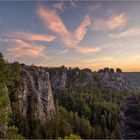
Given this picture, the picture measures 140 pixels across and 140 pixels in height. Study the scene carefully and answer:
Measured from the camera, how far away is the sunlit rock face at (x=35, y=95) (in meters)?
122

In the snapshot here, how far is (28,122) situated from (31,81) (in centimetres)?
2461

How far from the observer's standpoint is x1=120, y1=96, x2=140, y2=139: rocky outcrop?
2348 cm

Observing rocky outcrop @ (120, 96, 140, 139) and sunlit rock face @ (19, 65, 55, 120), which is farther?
sunlit rock face @ (19, 65, 55, 120)

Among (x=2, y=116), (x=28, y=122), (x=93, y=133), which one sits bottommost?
(x=93, y=133)

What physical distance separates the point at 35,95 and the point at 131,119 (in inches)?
4338

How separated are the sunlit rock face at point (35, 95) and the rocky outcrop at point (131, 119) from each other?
296 ft

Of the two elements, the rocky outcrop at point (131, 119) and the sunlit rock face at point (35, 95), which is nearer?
the rocky outcrop at point (131, 119)

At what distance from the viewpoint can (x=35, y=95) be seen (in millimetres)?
132500

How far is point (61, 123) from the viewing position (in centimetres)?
13625

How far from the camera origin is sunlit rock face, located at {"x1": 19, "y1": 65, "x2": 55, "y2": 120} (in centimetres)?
12175

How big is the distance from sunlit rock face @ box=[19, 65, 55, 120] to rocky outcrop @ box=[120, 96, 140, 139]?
9016 centimetres

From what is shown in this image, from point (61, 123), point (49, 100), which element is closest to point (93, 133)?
point (61, 123)

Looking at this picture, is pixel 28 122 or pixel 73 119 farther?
pixel 73 119

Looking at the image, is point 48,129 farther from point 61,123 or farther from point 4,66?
point 4,66
